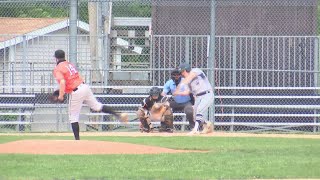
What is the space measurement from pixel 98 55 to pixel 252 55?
3906mm

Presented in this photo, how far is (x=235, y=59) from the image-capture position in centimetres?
2169

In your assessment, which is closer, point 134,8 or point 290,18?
point 290,18

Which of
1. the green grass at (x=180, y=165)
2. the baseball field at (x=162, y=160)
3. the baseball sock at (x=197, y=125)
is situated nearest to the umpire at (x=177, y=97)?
the baseball sock at (x=197, y=125)

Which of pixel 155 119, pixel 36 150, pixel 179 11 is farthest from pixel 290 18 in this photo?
pixel 36 150

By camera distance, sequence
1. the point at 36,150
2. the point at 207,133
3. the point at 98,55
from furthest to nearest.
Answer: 1. the point at 98,55
2. the point at 207,133
3. the point at 36,150

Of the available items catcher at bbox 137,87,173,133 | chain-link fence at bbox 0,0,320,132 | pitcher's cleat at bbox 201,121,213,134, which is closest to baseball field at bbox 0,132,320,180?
pitcher's cleat at bbox 201,121,213,134

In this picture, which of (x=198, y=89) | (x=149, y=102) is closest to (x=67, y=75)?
(x=198, y=89)

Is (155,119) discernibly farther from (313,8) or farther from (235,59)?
(313,8)

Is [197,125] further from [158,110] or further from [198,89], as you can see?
[158,110]

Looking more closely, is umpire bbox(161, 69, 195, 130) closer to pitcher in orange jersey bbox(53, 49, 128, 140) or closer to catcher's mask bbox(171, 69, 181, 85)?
catcher's mask bbox(171, 69, 181, 85)

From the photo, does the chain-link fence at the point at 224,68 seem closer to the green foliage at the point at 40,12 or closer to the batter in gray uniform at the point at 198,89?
the batter in gray uniform at the point at 198,89

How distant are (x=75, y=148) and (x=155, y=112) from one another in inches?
261

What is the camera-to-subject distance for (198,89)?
19.0m

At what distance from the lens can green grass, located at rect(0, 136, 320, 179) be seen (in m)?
10.6
